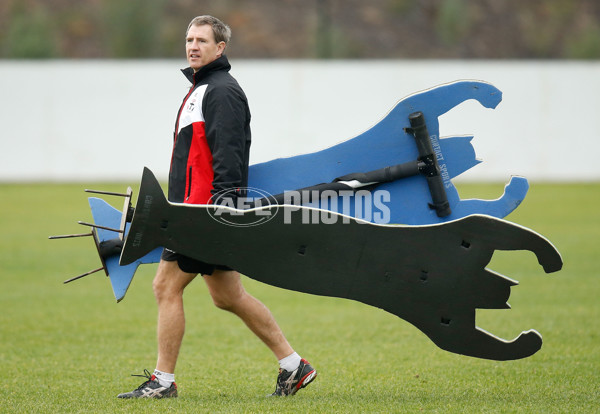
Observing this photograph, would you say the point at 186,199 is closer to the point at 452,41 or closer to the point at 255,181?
the point at 255,181

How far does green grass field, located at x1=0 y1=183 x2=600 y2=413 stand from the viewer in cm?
475

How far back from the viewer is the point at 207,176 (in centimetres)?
465

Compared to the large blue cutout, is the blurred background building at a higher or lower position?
higher

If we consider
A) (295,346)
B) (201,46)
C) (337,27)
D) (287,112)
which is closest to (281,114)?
(287,112)

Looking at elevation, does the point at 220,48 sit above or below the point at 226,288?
above

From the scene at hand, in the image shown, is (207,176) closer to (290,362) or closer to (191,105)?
(191,105)

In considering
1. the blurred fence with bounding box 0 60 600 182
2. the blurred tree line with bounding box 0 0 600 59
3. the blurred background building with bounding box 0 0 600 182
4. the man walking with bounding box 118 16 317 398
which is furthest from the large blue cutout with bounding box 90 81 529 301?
the blurred tree line with bounding box 0 0 600 59

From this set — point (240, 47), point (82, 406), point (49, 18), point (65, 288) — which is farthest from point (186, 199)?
point (49, 18)

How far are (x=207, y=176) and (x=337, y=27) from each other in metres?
43.3

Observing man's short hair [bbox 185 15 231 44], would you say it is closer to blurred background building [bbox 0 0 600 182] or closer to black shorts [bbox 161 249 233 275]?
black shorts [bbox 161 249 233 275]

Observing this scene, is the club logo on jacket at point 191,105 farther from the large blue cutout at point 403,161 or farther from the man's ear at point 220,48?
the large blue cutout at point 403,161

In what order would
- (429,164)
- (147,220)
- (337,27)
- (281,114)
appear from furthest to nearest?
(337,27) → (281,114) → (429,164) → (147,220)

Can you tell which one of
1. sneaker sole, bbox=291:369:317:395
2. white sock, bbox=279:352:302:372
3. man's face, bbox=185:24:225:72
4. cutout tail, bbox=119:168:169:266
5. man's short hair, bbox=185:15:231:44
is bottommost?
sneaker sole, bbox=291:369:317:395

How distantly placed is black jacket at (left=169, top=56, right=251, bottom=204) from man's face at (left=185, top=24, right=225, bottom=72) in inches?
1.5
